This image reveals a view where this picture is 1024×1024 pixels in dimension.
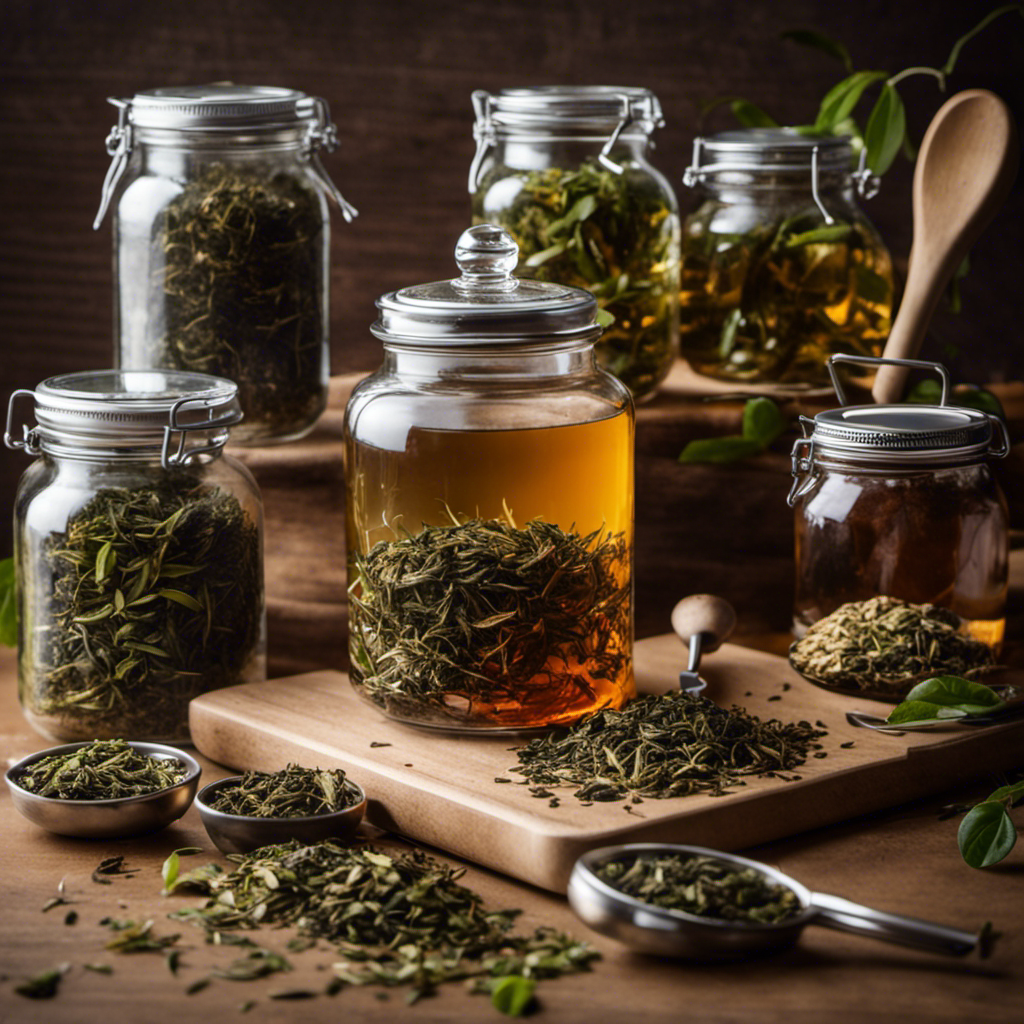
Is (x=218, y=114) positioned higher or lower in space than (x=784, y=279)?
higher

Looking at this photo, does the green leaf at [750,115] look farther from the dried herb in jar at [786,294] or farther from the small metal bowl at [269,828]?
the small metal bowl at [269,828]

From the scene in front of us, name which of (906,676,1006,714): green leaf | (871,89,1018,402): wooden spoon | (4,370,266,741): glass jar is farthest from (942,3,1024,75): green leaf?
(4,370,266,741): glass jar

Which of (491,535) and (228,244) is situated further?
(228,244)

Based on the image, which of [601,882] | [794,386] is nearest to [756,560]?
[794,386]

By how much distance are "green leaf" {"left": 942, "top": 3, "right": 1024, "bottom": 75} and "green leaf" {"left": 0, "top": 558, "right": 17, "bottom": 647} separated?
1187mm

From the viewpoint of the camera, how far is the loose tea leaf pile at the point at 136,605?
1327mm

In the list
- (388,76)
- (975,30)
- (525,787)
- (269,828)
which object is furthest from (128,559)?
(975,30)

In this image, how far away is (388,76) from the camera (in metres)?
1.93

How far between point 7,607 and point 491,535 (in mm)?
605

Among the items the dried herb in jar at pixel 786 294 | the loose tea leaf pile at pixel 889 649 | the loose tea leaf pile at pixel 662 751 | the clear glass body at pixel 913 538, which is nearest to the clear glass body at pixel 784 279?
the dried herb in jar at pixel 786 294

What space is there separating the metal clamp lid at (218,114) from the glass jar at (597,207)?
19 cm

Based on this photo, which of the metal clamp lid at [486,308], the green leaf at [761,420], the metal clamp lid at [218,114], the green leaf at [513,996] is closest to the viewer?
the green leaf at [513,996]

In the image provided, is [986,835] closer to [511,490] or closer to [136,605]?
[511,490]

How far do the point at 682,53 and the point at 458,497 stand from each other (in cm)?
93
